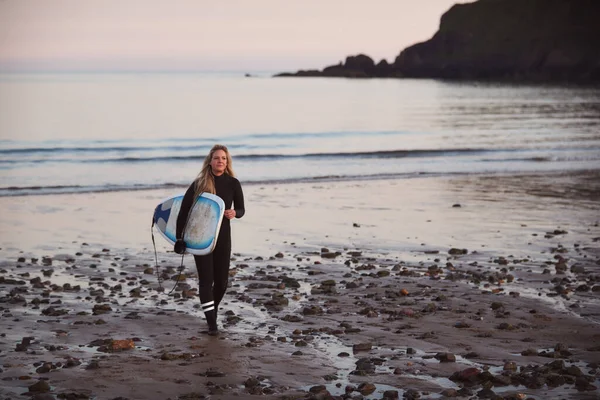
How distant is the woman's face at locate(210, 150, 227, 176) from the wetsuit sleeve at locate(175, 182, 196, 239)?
292 millimetres

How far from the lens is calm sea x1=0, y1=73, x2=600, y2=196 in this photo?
2917 cm

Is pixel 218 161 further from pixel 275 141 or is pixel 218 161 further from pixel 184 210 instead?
pixel 275 141

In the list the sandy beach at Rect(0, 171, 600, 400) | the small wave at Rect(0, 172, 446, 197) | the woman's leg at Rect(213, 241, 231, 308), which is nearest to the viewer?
the sandy beach at Rect(0, 171, 600, 400)

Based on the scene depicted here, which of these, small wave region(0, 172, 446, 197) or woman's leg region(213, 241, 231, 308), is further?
small wave region(0, 172, 446, 197)

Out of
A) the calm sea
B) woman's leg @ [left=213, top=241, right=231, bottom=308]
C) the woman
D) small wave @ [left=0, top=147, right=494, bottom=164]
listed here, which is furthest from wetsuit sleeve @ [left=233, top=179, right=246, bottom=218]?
small wave @ [left=0, top=147, right=494, bottom=164]

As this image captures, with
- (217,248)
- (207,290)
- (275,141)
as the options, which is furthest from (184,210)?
(275,141)

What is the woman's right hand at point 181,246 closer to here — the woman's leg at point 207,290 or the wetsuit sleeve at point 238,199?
the woman's leg at point 207,290

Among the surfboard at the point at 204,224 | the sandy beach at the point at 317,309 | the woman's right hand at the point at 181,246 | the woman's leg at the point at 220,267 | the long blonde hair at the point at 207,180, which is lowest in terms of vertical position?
the sandy beach at the point at 317,309

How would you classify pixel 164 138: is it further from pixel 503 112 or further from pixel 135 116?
pixel 503 112

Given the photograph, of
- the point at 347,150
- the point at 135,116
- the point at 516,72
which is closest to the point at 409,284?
the point at 347,150

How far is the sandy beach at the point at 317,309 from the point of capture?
25.1ft

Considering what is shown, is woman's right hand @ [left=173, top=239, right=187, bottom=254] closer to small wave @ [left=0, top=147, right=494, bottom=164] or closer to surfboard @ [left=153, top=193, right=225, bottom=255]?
surfboard @ [left=153, top=193, right=225, bottom=255]

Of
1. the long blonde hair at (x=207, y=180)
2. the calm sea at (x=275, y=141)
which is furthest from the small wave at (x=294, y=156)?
the long blonde hair at (x=207, y=180)

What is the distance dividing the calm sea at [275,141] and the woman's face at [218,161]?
14.9m
